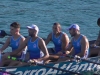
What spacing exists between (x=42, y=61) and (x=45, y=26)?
9981 mm

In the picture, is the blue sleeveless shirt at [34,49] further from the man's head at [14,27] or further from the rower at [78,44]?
the rower at [78,44]

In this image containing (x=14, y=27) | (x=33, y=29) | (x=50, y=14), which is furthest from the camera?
(x=50, y=14)

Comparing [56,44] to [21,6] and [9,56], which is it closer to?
[9,56]

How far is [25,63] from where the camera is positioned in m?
14.0

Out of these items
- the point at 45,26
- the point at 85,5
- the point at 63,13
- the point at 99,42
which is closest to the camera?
the point at 99,42

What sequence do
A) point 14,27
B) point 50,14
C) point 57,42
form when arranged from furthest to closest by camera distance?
point 50,14 < point 57,42 < point 14,27

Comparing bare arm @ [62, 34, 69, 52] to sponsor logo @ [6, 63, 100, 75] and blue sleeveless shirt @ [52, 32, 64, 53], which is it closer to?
blue sleeveless shirt @ [52, 32, 64, 53]

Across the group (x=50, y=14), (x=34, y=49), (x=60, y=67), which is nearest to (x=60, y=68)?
(x=60, y=67)

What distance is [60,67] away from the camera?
47.4 feet

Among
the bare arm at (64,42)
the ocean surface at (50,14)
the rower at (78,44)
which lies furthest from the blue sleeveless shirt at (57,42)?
the ocean surface at (50,14)

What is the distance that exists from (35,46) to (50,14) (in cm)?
1255

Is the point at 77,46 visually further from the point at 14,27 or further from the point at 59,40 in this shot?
the point at 14,27

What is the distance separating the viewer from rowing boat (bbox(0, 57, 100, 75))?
1377cm

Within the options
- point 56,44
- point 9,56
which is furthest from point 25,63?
point 56,44
